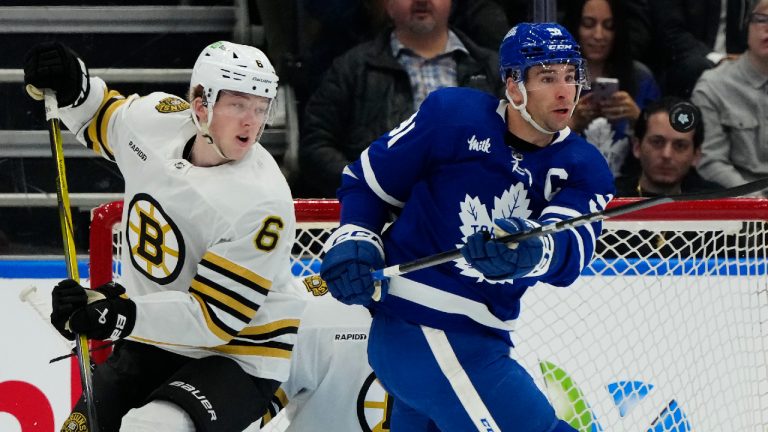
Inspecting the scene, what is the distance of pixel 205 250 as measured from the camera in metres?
2.46

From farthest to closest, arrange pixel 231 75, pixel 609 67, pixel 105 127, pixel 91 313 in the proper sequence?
1. pixel 609 67
2. pixel 105 127
3. pixel 231 75
4. pixel 91 313

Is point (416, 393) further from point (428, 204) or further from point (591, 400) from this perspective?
point (591, 400)

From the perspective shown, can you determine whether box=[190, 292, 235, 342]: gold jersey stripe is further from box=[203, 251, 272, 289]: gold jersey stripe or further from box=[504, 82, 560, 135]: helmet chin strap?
box=[504, 82, 560, 135]: helmet chin strap

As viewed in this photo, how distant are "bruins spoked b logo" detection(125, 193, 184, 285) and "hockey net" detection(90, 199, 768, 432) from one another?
21.1 inches

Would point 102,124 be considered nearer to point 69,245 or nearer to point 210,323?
point 69,245

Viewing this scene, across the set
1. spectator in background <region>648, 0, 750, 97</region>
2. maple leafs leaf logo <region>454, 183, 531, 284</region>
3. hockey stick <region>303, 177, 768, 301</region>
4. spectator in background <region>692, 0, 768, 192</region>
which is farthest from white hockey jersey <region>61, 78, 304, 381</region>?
spectator in background <region>648, 0, 750, 97</region>

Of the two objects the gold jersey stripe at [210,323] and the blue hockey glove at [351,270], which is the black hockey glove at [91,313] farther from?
the blue hockey glove at [351,270]

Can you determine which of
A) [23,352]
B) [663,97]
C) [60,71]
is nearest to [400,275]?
[60,71]

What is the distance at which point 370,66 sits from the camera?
386 cm

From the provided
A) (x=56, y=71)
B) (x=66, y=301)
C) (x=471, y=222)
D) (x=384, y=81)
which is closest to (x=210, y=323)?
(x=66, y=301)

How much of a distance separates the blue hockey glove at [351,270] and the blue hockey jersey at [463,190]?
83mm

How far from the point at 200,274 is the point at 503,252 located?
648mm

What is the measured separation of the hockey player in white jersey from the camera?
93.0 inches

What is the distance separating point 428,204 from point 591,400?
0.96 m
